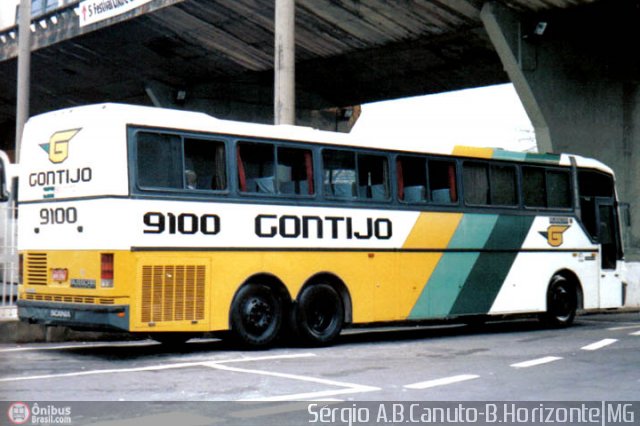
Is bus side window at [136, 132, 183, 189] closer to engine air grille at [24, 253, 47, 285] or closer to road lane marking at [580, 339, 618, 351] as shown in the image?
engine air grille at [24, 253, 47, 285]

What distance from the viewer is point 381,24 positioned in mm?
29047

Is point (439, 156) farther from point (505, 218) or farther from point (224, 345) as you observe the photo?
point (224, 345)

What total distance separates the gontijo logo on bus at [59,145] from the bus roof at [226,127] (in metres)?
0.24

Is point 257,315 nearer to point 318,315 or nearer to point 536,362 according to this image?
point 318,315

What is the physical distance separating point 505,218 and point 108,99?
30911 millimetres

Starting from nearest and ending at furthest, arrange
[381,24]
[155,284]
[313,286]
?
[155,284] → [313,286] → [381,24]

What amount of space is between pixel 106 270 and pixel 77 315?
2.31 feet

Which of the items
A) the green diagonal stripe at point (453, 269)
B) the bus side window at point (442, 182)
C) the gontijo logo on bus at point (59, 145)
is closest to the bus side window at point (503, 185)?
the green diagonal stripe at point (453, 269)

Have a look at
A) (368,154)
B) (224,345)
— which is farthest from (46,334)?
(368,154)

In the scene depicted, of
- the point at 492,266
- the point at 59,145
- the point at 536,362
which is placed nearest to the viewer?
the point at 536,362

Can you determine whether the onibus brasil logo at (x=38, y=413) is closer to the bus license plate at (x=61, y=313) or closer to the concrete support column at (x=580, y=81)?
the bus license plate at (x=61, y=313)

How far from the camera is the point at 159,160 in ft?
40.2

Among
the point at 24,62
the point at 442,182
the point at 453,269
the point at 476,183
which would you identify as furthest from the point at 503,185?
the point at 24,62

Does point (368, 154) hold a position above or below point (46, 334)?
above
